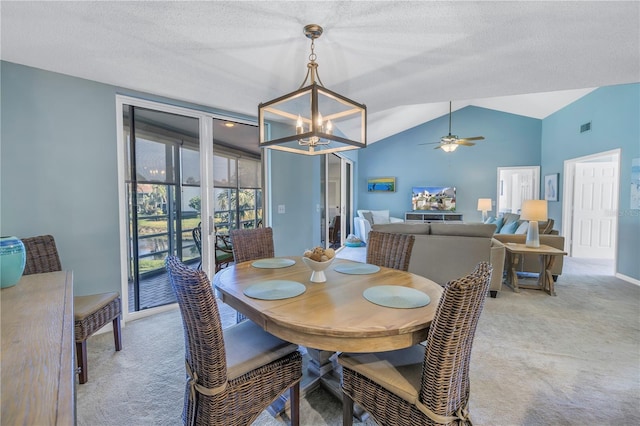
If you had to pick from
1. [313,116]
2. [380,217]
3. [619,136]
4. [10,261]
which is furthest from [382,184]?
[10,261]

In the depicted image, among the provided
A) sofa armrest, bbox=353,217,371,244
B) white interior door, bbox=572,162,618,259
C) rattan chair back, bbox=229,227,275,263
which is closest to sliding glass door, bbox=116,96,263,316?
rattan chair back, bbox=229,227,275,263

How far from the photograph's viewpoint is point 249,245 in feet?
8.41

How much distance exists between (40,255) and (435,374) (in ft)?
8.75

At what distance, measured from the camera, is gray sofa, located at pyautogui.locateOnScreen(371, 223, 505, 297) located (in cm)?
352

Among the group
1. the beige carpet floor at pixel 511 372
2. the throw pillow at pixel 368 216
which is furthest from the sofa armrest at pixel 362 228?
the beige carpet floor at pixel 511 372

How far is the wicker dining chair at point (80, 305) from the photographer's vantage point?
74.4 inches

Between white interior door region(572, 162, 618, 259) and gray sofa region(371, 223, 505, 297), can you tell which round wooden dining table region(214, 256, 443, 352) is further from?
white interior door region(572, 162, 618, 259)

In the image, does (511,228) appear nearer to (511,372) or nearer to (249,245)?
(511,372)

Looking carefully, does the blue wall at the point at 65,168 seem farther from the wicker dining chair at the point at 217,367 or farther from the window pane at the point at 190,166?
the wicker dining chair at the point at 217,367

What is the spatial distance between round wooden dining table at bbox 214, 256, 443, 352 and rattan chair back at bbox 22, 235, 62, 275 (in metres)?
1.35

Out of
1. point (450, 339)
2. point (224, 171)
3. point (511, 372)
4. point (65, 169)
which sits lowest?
point (511, 372)

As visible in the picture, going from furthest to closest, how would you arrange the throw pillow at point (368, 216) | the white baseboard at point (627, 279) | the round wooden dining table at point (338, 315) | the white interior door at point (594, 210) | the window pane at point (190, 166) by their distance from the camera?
the throw pillow at point (368, 216) < the white interior door at point (594, 210) < the white baseboard at point (627, 279) < the window pane at point (190, 166) < the round wooden dining table at point (338, 315)

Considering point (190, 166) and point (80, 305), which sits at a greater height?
point (190, 166)

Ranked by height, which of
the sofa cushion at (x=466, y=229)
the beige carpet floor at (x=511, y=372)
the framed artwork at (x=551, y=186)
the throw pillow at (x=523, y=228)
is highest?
the framed artwork at (x=551, y=186)
